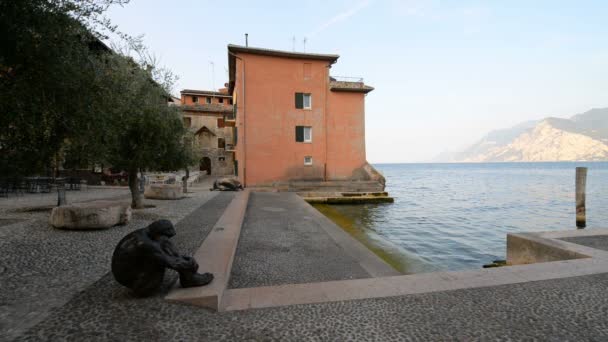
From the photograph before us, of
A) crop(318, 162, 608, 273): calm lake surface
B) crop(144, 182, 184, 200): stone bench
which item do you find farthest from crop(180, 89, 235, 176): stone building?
crop(318, 162, 608, 273): calm lake surface

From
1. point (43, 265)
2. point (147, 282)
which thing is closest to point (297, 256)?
point (147, 282)

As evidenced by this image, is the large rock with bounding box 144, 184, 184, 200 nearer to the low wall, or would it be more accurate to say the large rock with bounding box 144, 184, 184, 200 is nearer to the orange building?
the orange building

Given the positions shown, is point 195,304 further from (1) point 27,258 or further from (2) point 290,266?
(1) point 27,258

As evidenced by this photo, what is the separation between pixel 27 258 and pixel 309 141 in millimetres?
22123

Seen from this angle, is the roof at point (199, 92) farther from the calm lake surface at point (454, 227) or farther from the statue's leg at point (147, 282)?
the statue's leg at point (147, 282)

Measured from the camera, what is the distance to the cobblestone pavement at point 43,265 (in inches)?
139

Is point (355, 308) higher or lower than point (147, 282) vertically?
lower

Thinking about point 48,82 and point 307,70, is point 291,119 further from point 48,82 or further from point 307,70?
point 48,82

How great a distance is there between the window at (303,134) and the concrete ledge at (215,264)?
1753 cm

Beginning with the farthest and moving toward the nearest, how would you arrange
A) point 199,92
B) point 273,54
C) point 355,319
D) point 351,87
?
point 199,92, point 351,87, point 273,54, point 355,319

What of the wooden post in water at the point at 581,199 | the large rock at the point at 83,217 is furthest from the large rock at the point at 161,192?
the wooden post in water at the point at 581,199

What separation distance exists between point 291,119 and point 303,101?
6.70 ft

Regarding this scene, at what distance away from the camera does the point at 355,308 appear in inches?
146

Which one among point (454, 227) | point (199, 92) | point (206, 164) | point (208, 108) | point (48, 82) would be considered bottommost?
point (454, 227)
